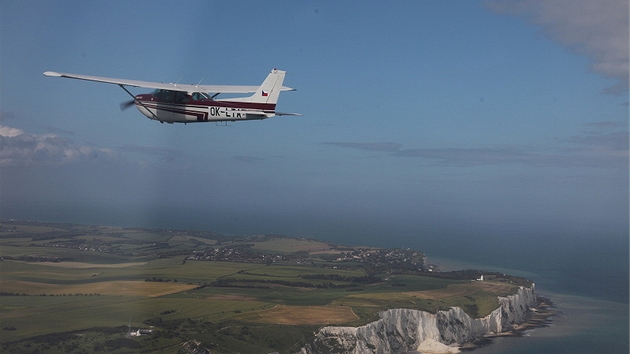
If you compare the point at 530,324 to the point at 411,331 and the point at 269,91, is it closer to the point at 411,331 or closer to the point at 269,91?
→ the point at 411,331

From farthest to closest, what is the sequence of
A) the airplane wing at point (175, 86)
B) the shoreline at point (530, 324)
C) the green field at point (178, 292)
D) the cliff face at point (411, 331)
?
the shoreline at point (530, 324) → the cliff face at point (411, 331) → the green field at point (178, 292) → the airplane wing at point (175, 86)

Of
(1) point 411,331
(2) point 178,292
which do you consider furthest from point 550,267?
(2) point 178,292

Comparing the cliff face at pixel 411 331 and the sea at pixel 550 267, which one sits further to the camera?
the sea at pixel 550 267

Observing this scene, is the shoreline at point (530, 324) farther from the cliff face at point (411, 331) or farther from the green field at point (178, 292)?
the green field at point (178, 292)

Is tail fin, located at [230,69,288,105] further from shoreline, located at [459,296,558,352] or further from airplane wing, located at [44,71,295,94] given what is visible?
shoreline, located at [459,296,558,352]

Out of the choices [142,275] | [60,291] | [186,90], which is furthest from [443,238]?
[186,90]

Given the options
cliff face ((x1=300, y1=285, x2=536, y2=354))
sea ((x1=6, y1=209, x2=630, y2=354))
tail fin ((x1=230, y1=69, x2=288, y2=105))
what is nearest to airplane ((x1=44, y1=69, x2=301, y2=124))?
tail fin ((x1=230, y1=69, x2=288, y2=105))

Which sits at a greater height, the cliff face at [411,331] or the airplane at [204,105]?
the airplane at [204,105]

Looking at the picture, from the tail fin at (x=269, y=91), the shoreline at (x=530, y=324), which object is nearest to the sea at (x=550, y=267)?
the shoreline at (x=530, y=324)
